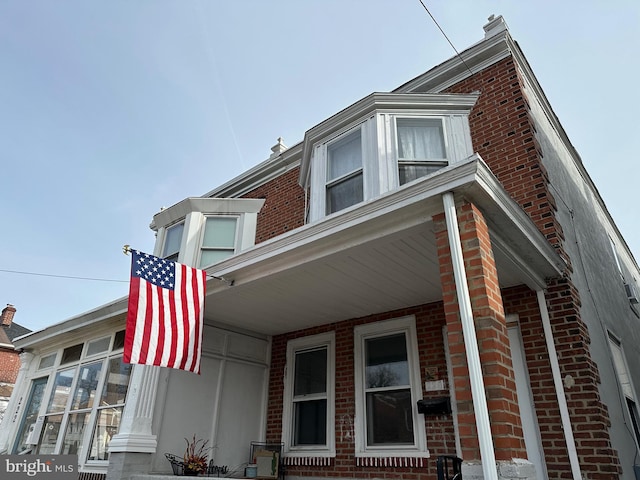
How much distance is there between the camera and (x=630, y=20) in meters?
5.37

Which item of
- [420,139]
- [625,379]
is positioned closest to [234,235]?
[420,139]

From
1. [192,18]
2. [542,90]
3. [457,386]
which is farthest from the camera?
[542,90]

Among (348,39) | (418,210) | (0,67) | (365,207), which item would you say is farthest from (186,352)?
(0,67)

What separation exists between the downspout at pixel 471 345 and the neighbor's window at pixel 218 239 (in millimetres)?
5507

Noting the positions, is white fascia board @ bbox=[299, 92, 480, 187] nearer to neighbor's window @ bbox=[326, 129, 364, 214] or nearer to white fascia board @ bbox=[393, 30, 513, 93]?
neighbor's window @ bbox=[326, 129, 364, 214]

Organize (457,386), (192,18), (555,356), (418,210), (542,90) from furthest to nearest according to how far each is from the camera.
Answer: (542,90) < (192,18) < (555,356) < (418,210) < (457,386)

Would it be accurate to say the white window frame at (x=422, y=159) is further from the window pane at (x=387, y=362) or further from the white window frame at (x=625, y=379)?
the white window frame at (x=625, y=379)

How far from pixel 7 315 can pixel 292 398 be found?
87.4 ft

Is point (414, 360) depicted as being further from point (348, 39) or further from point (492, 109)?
point (348, 39)

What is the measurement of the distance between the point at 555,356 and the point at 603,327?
1.76m

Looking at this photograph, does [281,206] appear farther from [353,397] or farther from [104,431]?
[104,431]

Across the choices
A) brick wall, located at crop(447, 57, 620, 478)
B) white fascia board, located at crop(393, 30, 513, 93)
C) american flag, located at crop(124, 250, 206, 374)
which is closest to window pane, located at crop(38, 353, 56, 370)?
american flag, located at crop(124, 250, 206, 374)

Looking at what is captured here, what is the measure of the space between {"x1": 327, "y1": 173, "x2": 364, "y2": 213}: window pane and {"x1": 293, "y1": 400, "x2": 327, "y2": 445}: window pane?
9.76 feet

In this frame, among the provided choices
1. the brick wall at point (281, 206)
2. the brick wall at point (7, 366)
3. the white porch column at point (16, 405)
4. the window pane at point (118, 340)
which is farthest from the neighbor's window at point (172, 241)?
the brick wall at point (7, 366)
